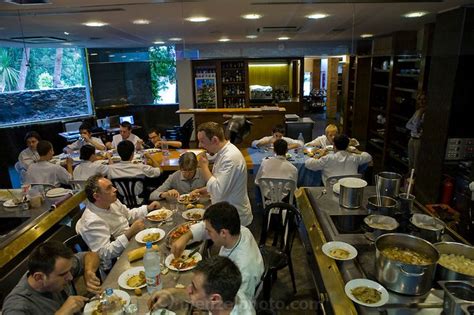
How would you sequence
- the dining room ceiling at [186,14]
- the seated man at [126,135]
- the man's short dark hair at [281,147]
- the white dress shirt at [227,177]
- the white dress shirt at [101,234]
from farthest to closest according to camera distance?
the seated man at [126,135]
the man's short dark hair at [281,147]
the dining room ceiling at [186,14]
the white dress shirt at [227,177]
the white dress shirt at [101,234]

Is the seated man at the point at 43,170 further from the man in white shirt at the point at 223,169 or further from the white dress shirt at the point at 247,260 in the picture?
the white dress shirt at the point at 247,260

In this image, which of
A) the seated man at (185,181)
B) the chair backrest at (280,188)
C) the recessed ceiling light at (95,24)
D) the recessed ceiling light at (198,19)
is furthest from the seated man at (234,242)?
the recessed ceiling light at (95,24)

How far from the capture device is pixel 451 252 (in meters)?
1.79

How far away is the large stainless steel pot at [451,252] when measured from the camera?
5.17 feet

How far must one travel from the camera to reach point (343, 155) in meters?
3.92

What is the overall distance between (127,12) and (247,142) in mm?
3141

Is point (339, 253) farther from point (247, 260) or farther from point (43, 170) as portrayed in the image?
point (43, 170)

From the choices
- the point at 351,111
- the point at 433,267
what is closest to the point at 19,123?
the point at 433,267

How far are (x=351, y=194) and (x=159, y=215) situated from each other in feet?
5.05

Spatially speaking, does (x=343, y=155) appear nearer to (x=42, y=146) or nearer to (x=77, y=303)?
(x=77, y=303)

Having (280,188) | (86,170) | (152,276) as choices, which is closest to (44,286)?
(152,276)

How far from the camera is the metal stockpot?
1.32 meters

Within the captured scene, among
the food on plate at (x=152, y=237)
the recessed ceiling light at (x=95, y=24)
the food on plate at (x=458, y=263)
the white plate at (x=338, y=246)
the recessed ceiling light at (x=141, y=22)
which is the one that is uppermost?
the recessed ceiling light at (x=141, y=22)

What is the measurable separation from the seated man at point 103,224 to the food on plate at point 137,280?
1.42ft
